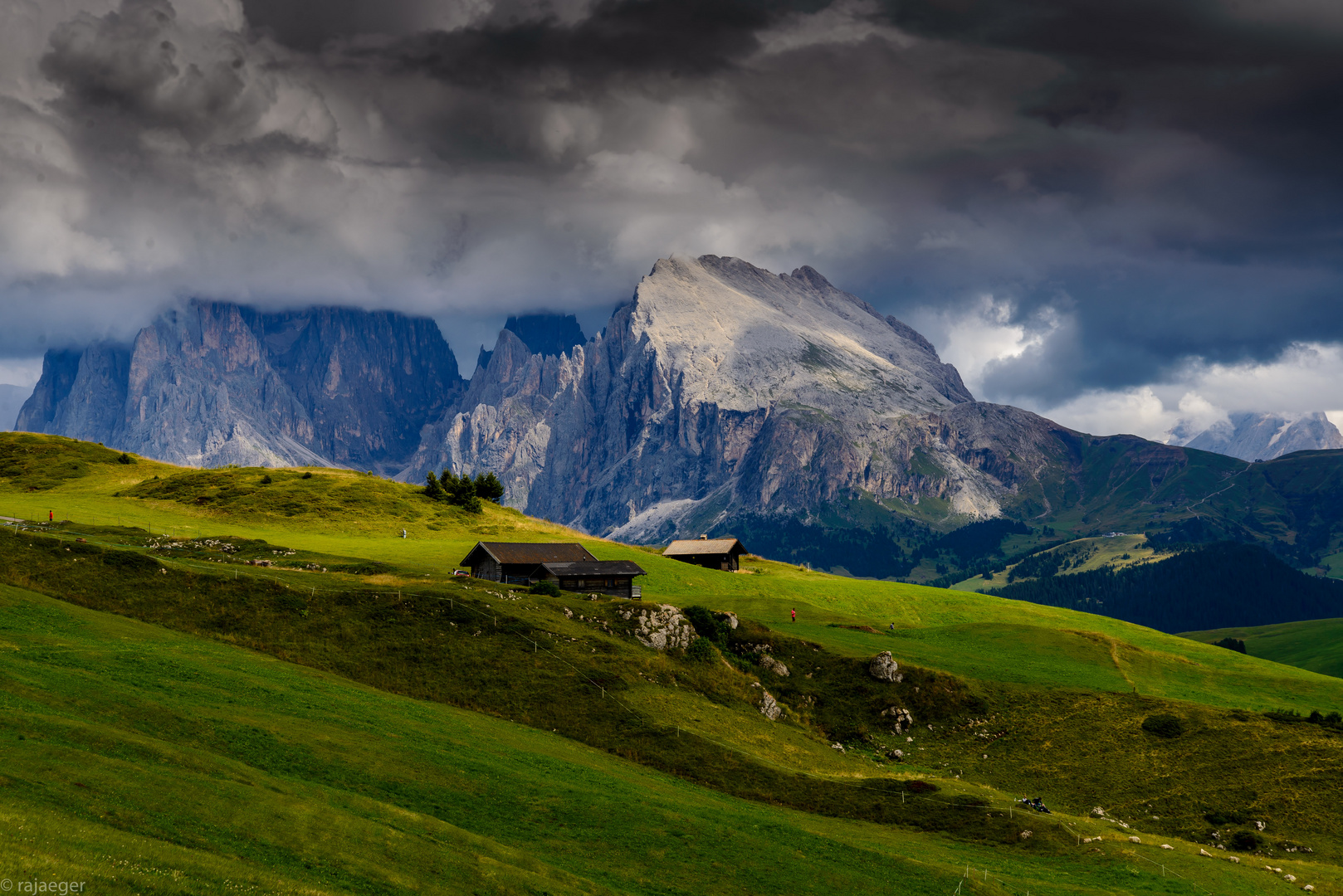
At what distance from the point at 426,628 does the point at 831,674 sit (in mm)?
42050

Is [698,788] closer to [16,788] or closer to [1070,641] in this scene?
[16,788]

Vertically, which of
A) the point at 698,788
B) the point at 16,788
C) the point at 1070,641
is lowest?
the point at 698,788

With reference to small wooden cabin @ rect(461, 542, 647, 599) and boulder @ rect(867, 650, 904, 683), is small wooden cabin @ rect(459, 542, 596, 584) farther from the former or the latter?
boulder @ rect(867, 650, 904, 683)

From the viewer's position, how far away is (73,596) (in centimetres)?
6869

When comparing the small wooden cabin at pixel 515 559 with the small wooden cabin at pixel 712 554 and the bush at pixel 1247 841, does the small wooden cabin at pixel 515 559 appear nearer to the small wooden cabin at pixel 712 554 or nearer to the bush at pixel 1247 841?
the small wooden cabin at pixel 712 554

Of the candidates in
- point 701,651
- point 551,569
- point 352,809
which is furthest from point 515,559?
point 352,809

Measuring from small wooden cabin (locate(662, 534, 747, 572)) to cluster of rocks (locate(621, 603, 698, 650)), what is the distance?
6780 cm

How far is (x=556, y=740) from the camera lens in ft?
203

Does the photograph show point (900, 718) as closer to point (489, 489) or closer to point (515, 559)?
point (515, 559)

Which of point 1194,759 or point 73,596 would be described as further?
point 1194,759

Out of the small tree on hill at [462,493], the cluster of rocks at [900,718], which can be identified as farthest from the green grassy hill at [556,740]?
the small tree on hill at [462,493]

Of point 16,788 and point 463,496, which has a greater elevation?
point 463,496

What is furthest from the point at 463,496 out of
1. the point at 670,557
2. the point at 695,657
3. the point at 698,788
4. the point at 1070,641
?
the point at 698,788

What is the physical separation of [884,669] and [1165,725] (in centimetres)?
2611
